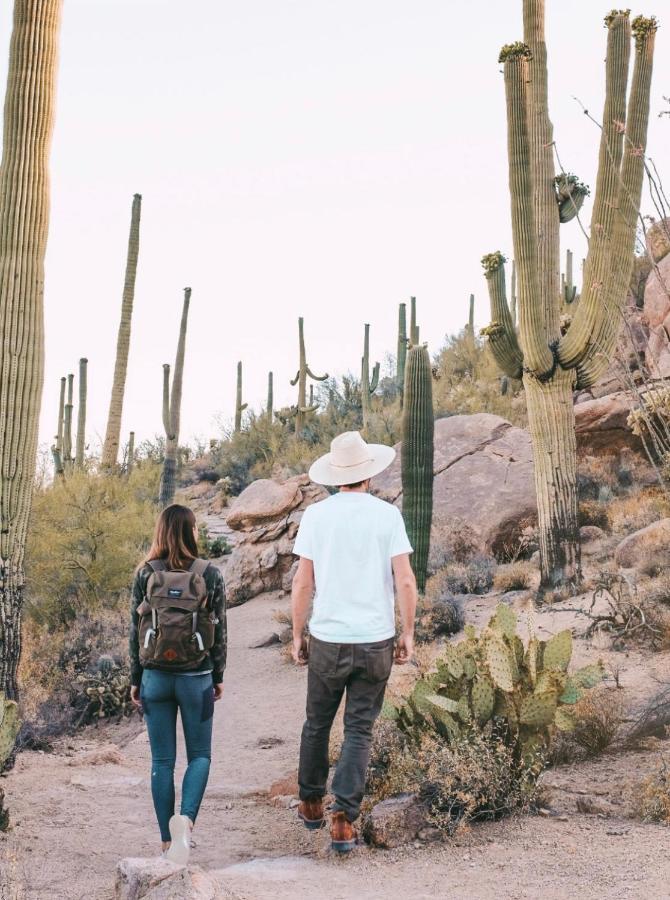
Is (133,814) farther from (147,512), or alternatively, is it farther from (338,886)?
(147,512)

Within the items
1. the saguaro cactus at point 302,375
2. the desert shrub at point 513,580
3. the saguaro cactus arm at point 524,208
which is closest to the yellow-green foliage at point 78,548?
the desert shrub at point 513,580

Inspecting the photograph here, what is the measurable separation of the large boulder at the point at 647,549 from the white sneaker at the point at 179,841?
26.8 feet

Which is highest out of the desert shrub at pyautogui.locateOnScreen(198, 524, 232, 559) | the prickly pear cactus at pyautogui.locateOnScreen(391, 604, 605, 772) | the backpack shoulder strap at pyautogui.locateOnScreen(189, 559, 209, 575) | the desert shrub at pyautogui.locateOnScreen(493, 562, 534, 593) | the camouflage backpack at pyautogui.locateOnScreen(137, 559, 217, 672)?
the desert shrub at pyautogui.locateOnScreen(198, 524, 232, 559)

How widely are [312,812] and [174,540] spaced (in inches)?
64.5

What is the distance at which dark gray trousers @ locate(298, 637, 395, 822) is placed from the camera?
474 cm

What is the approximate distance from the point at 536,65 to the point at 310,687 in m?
10.1

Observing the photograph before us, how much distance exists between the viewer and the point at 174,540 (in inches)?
185

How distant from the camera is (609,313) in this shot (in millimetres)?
11641

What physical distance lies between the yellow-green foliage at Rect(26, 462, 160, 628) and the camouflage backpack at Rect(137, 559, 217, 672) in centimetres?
1032

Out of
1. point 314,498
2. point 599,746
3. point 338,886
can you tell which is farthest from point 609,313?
point 338,886

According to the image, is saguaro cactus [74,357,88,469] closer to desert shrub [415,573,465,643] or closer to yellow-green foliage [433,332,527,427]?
yellow-green foliage [433,332,527,427]

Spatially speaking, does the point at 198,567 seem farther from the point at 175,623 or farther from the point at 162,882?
the point at 162,882

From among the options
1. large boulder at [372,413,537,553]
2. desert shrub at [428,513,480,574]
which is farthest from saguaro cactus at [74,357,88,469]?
desert shrub at [428,513,480,574]

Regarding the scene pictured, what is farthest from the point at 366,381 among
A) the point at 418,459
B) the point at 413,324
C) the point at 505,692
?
the point at 505,692
